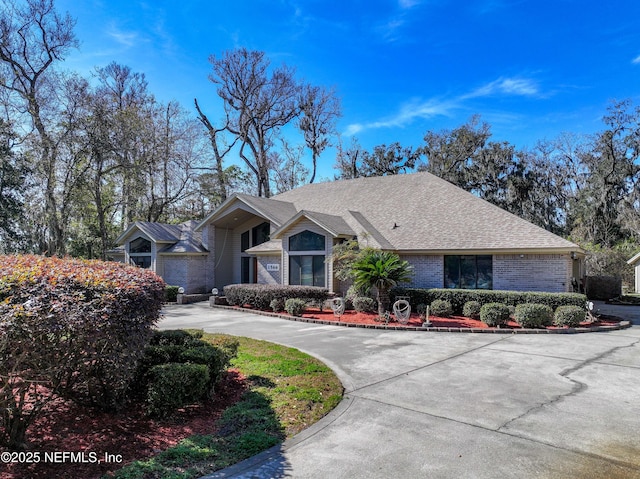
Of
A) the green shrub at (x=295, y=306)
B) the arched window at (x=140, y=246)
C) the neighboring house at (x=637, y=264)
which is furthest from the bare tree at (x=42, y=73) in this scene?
the neighboring house at (x=637, y=264)

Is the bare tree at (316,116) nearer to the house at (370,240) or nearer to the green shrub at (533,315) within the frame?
the house at (370,240)

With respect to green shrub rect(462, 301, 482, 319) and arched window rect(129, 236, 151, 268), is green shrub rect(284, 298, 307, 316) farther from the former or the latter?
arched window rect(129, 236, 151, 268)

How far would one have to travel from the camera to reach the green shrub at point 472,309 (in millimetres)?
13820

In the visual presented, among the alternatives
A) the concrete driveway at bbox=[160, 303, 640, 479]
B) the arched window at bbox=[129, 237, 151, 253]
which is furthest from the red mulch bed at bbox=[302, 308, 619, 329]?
the arched window at bbox=[129, 237, 151, 253]

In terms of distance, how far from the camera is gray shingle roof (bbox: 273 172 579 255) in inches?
615

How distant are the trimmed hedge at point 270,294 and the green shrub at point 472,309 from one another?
18.7 ft

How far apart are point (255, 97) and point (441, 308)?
30.0m

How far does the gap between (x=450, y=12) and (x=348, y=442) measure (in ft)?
51.8

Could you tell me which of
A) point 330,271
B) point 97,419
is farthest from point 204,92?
point 97,419

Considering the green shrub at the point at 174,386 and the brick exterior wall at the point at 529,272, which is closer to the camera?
the green shrub at the point at 174,386

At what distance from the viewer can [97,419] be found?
16.0 ft

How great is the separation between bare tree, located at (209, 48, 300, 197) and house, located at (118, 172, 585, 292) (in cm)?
1293

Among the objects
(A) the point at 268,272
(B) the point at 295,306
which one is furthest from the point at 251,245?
(B) the point at 295,306

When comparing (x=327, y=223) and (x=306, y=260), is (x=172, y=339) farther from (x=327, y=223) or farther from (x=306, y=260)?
(x=306, y=260)
